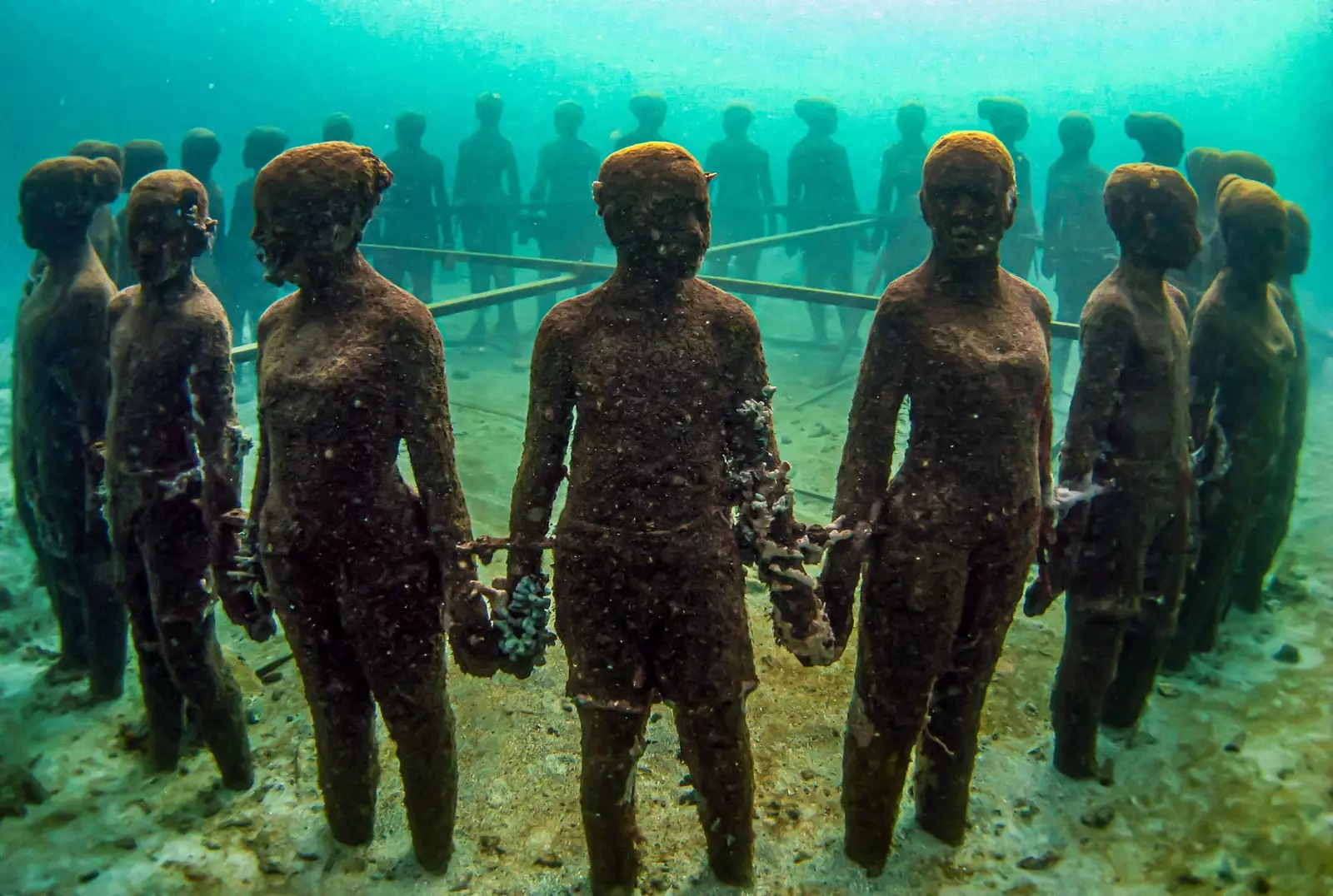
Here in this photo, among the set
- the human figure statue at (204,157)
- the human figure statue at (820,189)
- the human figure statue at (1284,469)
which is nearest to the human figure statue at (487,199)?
the human figure statue at (820,189)

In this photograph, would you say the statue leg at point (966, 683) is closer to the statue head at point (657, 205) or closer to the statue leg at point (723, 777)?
the statue leg at point (723, 777)

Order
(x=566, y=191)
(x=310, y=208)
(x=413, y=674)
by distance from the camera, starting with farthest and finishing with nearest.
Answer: (x=566, y=191) < (x=413, y=674) < (x=310, y=208)

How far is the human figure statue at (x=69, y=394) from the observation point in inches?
147

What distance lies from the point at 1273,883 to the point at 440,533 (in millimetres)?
3093

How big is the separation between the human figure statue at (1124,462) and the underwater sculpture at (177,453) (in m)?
3.03

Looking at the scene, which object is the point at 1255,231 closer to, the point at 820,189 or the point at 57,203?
the point at 57,203

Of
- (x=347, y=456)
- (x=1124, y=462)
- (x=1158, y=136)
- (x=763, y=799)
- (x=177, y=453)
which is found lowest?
(x=763, y=799)

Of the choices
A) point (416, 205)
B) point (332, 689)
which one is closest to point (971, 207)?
point (332, 689)

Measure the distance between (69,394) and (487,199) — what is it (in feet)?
34.0

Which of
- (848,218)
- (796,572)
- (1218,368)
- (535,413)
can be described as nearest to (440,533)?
(535,413)

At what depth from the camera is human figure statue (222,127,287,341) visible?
9.78 m

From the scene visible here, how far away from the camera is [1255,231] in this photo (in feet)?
12.5

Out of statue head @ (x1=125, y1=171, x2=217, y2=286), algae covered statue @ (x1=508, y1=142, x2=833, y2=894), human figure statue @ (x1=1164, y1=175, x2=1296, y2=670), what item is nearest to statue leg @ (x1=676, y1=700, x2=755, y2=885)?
algae covered statue @ (x1=508, y1=142, x2=833, y2=894)

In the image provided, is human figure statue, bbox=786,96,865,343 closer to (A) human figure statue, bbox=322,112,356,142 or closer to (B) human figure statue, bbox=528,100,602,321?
(B) human figure statue, bbox=528,100,602,321
